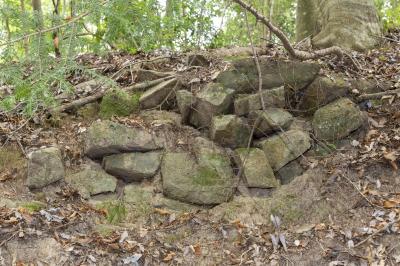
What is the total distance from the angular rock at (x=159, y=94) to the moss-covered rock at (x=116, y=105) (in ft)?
0.55

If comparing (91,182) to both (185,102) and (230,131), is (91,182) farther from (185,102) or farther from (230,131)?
(230,131)

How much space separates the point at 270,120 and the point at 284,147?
398mm

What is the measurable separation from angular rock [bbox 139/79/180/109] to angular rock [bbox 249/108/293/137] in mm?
1182

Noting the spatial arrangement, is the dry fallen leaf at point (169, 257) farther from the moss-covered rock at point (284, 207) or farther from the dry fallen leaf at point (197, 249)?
the moss-covered rock at point (284, 207)

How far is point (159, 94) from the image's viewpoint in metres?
5.99

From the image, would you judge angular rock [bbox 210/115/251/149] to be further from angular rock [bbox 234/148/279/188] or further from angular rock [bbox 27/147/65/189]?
angular rock [bbox 27/147/65/189]

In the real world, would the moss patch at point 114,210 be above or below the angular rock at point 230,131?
below

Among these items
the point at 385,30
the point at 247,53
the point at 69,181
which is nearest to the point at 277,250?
the point at 69,181

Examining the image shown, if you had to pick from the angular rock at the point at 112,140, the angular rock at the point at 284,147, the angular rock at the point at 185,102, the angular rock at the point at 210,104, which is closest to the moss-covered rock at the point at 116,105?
the angular rock at the point at 112,140

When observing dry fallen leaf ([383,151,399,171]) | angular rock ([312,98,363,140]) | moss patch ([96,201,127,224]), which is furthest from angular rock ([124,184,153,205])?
dry fallen leaf ([383,151,399,171])

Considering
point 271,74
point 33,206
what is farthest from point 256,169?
point 33,206

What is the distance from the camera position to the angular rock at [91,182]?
5.07m

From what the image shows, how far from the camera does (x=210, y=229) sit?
4.84 meters

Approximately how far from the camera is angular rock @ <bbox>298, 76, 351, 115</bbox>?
5.88 m
